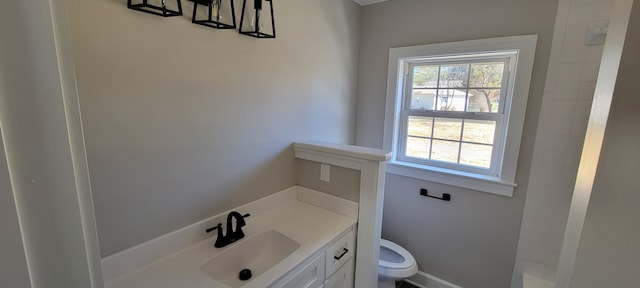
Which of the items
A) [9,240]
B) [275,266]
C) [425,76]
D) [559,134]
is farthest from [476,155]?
[9,240]

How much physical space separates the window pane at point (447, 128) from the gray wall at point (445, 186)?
0.41m

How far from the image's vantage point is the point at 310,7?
176 centimetres

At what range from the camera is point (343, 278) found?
4.86 ft

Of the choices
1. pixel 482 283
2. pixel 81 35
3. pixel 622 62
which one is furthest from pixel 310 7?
pixel 482 283

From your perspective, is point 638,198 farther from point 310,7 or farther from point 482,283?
point 482,283

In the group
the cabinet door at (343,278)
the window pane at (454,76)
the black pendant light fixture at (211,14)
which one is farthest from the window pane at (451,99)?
the black pendant light fixture at (211,14)

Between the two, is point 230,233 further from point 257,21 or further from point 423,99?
point 423,99

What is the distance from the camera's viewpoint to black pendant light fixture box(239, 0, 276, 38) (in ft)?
4.32

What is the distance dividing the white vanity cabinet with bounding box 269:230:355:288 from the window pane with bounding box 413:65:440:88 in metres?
1.41

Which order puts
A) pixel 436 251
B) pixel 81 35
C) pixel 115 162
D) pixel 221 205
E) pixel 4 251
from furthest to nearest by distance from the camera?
pixel 436 251 < pixel 221 205 < pixel 115 162 < pixel 81 35 < pixel 4 251

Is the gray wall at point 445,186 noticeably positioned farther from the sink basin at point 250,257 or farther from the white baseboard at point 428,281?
the sink basin at point 250,257

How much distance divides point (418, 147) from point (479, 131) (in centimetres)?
48

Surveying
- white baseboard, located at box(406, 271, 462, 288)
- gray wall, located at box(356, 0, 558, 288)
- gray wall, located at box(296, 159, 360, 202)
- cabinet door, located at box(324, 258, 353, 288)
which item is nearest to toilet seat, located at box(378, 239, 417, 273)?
gray wall, located at box(356, 0, 558, 288)

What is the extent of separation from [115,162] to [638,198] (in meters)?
1.34
